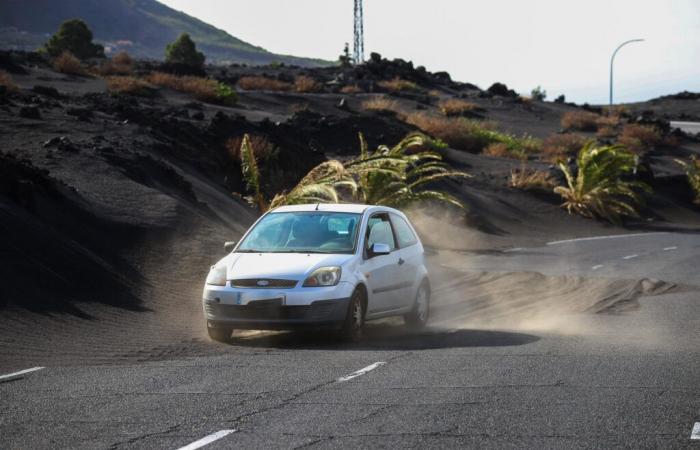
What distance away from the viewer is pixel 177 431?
8.27 meters

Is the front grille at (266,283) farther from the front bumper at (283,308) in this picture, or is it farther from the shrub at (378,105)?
the shrub at (378,105)

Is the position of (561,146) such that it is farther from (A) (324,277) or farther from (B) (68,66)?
(A) (324,277)

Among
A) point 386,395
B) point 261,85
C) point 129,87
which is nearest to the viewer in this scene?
point 386,395

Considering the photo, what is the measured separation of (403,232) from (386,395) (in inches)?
245

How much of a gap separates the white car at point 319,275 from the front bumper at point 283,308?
1 centimetres

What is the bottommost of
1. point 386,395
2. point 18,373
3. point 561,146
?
point 18,373

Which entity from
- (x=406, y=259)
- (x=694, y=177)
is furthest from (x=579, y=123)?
(x=406, y=259)

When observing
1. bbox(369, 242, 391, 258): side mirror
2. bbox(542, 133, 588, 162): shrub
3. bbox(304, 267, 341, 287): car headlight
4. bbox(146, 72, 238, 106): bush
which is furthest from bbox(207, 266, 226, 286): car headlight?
bbox(542, 133, 588, 162): shrub

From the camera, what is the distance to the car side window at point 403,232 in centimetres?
1559

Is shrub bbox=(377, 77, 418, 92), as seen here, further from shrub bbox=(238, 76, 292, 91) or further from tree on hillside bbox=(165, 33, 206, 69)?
tree on hillside bbox=(165, 33, 206, 69)

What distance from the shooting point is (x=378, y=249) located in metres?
14.1

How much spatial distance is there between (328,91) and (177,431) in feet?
201

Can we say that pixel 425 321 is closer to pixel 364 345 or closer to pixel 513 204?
pixel 364 345

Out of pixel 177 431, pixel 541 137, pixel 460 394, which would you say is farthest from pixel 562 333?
pixel 541 137
